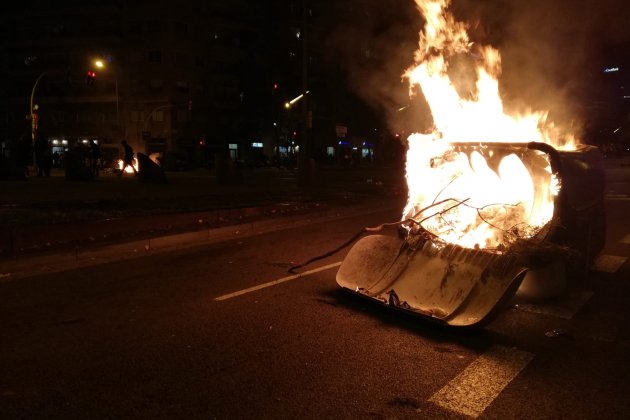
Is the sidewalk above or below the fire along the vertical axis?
below

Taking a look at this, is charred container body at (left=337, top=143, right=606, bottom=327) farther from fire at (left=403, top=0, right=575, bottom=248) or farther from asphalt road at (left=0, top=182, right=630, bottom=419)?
asphalt road at (left=0, top=182, right=630, bottom=419)

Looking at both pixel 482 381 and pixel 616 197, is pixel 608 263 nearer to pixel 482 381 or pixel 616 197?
pixel 482 381

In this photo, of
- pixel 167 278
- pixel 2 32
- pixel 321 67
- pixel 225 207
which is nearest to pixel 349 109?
pixel 321 67

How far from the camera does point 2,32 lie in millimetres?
55094

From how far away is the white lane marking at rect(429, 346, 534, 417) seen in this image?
10.8 feet

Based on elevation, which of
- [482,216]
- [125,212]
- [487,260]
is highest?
[482,216]

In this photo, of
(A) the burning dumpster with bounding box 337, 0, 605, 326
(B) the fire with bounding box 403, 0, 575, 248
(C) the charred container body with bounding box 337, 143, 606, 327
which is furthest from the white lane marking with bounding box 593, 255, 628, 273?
(B) the fire with bounding box 403, 0, 575, 248

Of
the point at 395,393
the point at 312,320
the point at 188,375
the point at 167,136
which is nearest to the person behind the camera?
the point at 395,393

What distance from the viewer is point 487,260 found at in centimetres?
481

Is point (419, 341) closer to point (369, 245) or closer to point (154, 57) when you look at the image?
point (369, 245)

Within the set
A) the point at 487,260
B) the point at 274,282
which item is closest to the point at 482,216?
the point at 487,260

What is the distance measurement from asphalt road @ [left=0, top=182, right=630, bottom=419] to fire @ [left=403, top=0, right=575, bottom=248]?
3.36ft

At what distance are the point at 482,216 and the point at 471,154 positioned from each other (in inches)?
26.8

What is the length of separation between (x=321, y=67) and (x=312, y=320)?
5436cm
